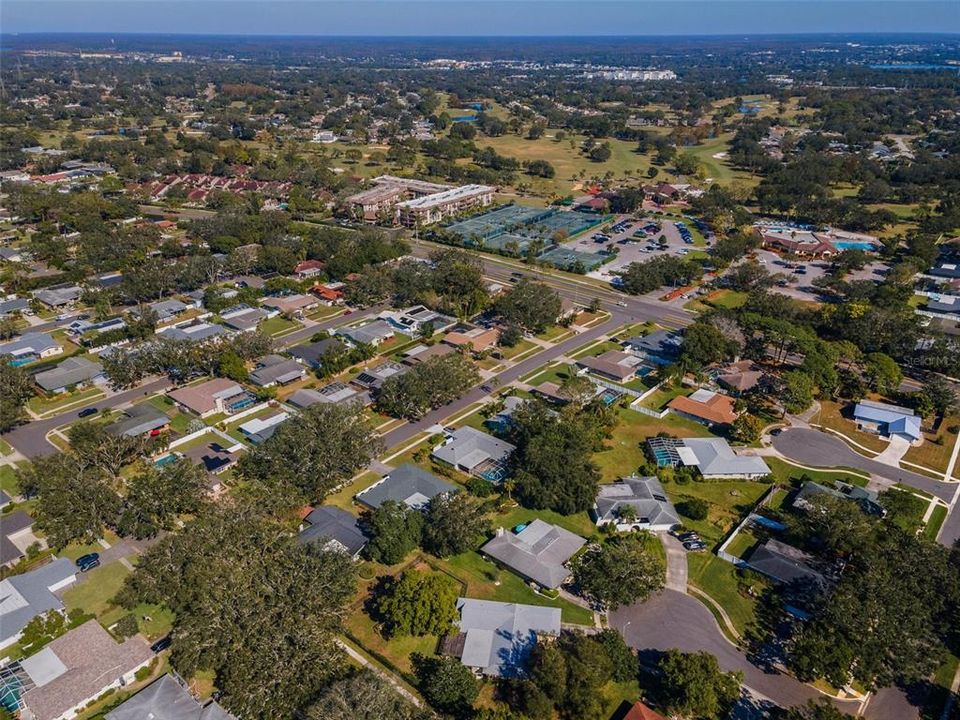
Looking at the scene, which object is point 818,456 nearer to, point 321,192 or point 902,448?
point 902,448

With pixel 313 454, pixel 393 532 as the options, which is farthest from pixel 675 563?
pixel 313 454

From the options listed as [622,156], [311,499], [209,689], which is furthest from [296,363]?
[622,156]

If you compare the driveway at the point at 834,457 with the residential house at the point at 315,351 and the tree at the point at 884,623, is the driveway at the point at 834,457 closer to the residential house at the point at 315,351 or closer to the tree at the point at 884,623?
the tree at the point at 884,623

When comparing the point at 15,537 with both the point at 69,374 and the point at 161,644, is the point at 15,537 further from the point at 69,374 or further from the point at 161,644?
the point at 69,374

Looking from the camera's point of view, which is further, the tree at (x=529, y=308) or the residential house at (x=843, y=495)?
the tree at (x=529, y=308)

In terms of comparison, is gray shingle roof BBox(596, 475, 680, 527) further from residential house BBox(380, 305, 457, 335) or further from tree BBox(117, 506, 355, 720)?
residential house BBox(380, 305, 457, 335)

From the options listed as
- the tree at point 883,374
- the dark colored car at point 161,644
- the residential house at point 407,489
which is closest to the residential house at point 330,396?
the residential house at point 407,489
